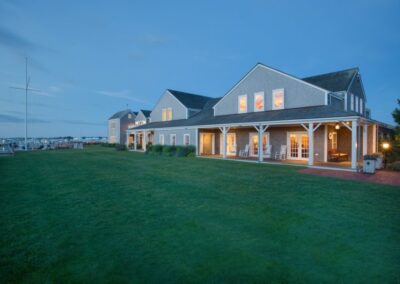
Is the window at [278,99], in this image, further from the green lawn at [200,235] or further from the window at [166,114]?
the window at [166,114]

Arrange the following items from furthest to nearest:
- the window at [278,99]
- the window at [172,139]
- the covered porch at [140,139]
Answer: the covered porch at [140,139] → the window at [172,139] → the window at [278,99]

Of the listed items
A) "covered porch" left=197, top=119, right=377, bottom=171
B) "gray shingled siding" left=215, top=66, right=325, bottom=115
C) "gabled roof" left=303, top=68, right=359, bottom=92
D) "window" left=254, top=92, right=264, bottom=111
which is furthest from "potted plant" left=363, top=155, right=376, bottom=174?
"window" left=254, top=92, right=264, bottom=111

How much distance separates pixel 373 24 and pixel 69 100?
104340mm

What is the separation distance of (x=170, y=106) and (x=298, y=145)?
1537 centimetres

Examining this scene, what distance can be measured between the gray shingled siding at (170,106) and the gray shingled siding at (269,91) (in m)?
5.69

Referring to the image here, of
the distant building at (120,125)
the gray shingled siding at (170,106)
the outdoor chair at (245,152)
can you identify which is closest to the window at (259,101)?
the outdoor chair at (245,152)

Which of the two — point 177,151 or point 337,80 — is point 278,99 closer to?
point 337,80

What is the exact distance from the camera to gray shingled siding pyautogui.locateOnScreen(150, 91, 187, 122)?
24120mm

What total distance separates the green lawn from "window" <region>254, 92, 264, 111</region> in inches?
422

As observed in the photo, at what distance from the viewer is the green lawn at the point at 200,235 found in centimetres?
275

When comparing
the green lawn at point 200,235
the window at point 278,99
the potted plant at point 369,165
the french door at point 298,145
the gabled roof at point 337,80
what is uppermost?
the gabled roof at point 337,80

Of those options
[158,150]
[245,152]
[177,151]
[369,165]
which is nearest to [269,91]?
[245,152]

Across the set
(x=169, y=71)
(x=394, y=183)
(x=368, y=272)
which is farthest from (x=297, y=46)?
(x=368, y=272)

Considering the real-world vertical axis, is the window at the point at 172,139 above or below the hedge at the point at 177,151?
above
